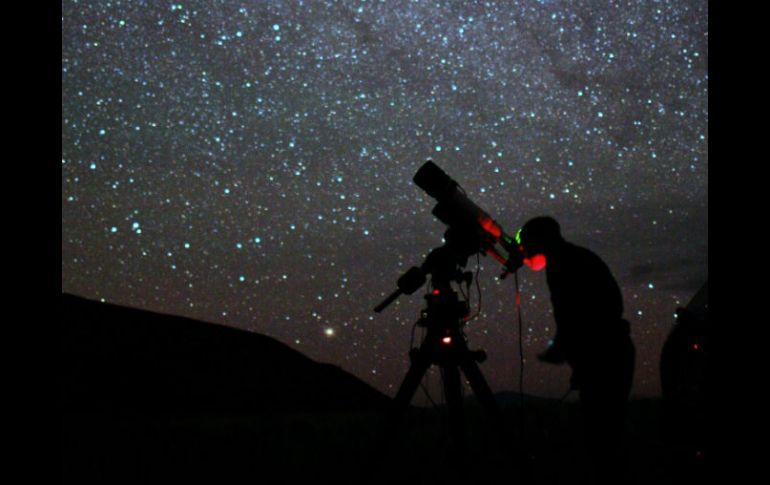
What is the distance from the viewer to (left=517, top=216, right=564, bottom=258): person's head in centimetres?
278

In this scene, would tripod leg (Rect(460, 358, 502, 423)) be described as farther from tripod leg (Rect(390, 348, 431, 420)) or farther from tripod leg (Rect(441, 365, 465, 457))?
tripod leg (Rect(390, 348, 431, 420))

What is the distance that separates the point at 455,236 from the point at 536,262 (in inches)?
18.2

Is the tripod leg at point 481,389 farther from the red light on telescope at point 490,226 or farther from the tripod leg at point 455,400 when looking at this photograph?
the red light on telescope at point 490,226

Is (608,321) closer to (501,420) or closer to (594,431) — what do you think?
(594,431)

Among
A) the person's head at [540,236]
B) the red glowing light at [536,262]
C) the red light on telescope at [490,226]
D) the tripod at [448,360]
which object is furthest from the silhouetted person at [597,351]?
the red light on telescope at [490,226]

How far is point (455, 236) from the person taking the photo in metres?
3.02

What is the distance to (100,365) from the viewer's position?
20.2m

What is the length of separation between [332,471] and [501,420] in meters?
1.52

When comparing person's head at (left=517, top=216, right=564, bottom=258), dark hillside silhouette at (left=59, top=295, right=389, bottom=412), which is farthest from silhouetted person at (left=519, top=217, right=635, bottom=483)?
dark hillside silhouette at (left=59, top=295, right=389, bottom=412)

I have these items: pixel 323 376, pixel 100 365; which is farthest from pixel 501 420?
pixel 323 376

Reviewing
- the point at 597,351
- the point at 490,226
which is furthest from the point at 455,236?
the point at 597,351

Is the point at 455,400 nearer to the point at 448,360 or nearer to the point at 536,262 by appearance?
the point at 448,360

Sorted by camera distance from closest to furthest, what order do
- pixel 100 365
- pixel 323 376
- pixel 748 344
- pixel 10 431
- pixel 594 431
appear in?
pixel 10 431
pixel 748 344
pixel 594 431
pixel 100 365
pixel 323 376

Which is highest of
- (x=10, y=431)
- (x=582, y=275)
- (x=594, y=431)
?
(x=582, y=275)
